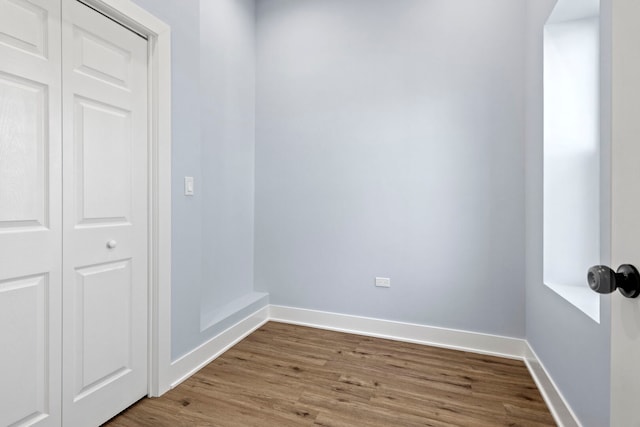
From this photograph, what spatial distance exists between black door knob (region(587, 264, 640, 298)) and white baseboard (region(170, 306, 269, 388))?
2.13 metres

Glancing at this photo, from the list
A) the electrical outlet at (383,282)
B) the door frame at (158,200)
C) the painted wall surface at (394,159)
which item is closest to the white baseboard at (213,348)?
the door frame at (158,200)

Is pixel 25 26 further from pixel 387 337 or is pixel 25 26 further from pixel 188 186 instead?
pixel 387 337

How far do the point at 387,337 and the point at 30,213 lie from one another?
2.47 m

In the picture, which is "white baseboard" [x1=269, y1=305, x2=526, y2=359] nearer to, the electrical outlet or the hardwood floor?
the hardwood floor

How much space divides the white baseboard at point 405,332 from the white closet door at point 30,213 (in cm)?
186

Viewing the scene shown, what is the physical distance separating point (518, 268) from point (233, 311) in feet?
7.27

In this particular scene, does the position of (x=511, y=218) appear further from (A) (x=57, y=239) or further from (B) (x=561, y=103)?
(A) (x=57, y=239)

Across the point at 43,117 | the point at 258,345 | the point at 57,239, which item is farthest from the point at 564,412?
the point at 43,117

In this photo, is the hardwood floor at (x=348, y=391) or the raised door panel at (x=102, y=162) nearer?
the raised door panel at (x=102, y=162)

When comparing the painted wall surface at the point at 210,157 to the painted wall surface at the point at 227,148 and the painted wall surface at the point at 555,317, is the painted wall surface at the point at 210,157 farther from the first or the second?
the painted wall surface at the point at 555,317

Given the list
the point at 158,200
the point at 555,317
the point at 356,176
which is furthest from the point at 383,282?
the point at 158,200

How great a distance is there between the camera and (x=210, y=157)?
2592mm

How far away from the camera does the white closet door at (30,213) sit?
125 cm

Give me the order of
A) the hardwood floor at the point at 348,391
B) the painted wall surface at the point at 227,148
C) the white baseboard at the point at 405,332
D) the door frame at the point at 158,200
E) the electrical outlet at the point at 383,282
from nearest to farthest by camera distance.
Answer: the hardwood floor at the point at 348,391, the door frame at the point at 158,200, the white baseboard at the point at 405,332, the painted wall surface at the point at 227,148, the electrical outlet at the point at 383,282
